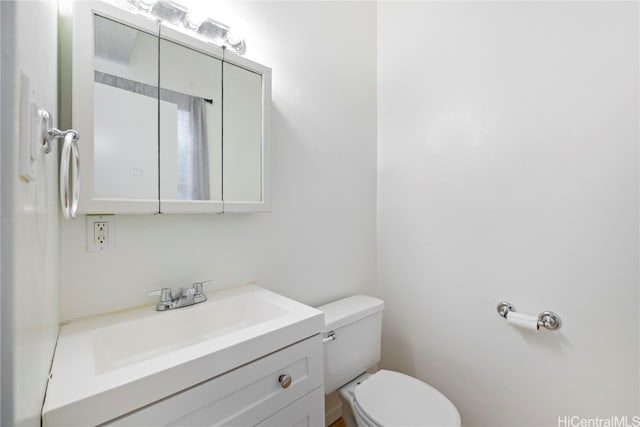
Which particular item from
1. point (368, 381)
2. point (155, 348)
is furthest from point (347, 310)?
point (155, 348)

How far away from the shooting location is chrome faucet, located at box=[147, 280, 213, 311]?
0.95m

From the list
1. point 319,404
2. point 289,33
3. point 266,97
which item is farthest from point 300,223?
point 289,33

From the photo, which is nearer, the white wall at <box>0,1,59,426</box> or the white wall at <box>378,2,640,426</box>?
the white wall at <box>0,1,59,426</box>

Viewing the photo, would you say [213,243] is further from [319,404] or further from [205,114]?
[319,404]

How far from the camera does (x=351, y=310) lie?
1.35 metres

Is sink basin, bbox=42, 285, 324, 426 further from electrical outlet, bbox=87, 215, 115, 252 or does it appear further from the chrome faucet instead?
electrical outlet, bbox=87, 215, 115, 252

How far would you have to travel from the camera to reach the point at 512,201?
4.10ft

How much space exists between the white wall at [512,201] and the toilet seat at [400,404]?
0.37 m

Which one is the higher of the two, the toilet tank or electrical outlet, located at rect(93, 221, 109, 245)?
electrical outlet, located at rect(93, 221, 109, 245)

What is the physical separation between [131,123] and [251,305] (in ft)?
2.48

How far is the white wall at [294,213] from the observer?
3.03 ft

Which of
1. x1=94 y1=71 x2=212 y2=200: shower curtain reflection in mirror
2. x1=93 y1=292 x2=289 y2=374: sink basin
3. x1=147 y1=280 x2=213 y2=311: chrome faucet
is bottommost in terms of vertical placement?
x1=93 y1=292 x2=289 y2=374: sink basin

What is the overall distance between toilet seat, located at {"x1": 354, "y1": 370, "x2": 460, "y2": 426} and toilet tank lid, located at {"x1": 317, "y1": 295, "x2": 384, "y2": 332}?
0.28 m

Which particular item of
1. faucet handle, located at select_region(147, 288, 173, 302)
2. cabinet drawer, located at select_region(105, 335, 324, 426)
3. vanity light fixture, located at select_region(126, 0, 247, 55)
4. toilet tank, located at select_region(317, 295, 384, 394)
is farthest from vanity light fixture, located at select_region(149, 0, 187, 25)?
toilet tank, located at select_region(317, 295, 384, 394)
